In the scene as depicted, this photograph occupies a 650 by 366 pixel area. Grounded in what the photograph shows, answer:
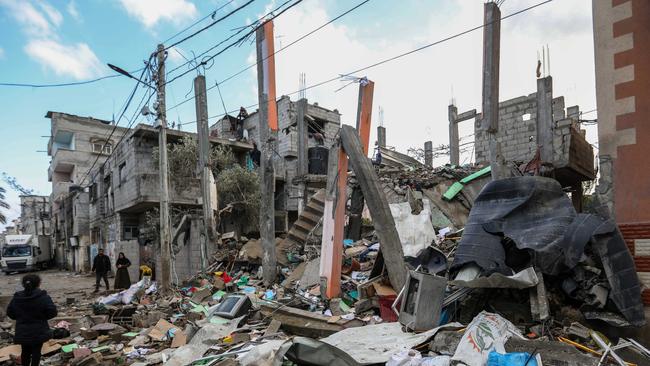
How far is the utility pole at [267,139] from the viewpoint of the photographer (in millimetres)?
10125

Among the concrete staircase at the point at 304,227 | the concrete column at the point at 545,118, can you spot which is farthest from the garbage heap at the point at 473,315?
the concrete column at the point at 545,118

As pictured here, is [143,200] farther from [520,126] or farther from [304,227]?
[520,126]

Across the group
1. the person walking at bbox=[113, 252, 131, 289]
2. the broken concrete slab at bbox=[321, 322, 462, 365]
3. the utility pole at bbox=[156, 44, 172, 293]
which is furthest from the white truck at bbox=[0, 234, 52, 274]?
the broken concrete slab at bbox=[321, 322, 462, 365]

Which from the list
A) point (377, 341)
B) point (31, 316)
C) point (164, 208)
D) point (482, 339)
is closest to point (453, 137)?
point (164, 208)

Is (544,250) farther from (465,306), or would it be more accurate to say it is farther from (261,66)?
(261,66)

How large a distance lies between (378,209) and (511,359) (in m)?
4.19

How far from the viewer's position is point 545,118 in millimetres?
12625

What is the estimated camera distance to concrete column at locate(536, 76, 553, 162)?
11084mm

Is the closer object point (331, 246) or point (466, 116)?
point (331, 246)

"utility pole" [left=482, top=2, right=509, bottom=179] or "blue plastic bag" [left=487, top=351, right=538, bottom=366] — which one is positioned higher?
"utility pole" [left=482, top=2, right=509, bottom=179]

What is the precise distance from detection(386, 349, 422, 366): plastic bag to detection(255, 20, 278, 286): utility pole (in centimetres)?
626

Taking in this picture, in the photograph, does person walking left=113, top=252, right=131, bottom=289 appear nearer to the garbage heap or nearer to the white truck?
the garbage heap

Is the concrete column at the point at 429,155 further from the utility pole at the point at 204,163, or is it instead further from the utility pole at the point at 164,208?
the utility pole at the point at 164,208

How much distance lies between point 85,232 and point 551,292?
3063 centimetres
